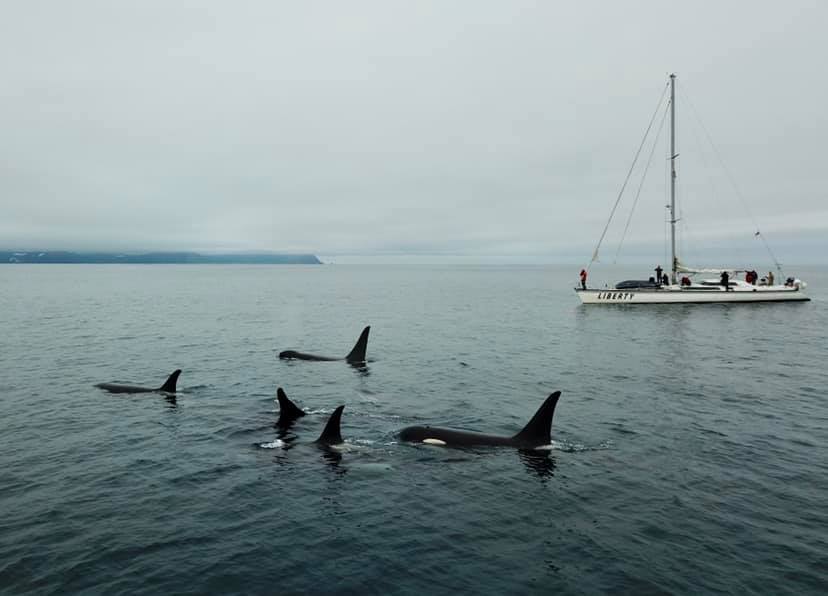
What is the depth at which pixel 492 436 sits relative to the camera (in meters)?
18.7

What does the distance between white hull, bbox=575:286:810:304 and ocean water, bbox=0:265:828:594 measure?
134 ft

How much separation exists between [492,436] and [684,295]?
2581 inches

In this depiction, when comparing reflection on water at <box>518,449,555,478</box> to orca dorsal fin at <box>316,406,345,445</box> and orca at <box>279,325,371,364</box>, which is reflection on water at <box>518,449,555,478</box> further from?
orca at <box>279,325,371,364</box>

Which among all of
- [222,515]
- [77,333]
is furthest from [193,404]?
[77,333]

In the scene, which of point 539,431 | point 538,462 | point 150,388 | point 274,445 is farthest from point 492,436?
point 150,388

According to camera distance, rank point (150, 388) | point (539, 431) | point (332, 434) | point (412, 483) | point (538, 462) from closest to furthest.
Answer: point (412, 483)
point (538, 462)
point (332, 434)
point (539, 431)
point (150, 388)

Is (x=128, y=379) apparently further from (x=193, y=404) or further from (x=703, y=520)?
(x=703, y=520)

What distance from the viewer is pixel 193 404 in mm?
24406

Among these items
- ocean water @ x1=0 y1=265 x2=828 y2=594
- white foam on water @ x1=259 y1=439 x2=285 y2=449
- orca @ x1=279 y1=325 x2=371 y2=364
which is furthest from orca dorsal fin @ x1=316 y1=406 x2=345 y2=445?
orca @ x1=279 y1=325 x2=371 y2=364

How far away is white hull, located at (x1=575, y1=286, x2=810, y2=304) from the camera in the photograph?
73875 mm

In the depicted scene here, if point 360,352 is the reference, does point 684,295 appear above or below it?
above

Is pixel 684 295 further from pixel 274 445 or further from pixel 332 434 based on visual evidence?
pixel 274 445

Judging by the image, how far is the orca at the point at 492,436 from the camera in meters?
18.3

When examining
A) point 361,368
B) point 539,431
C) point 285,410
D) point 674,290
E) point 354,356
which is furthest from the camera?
point 674,290
